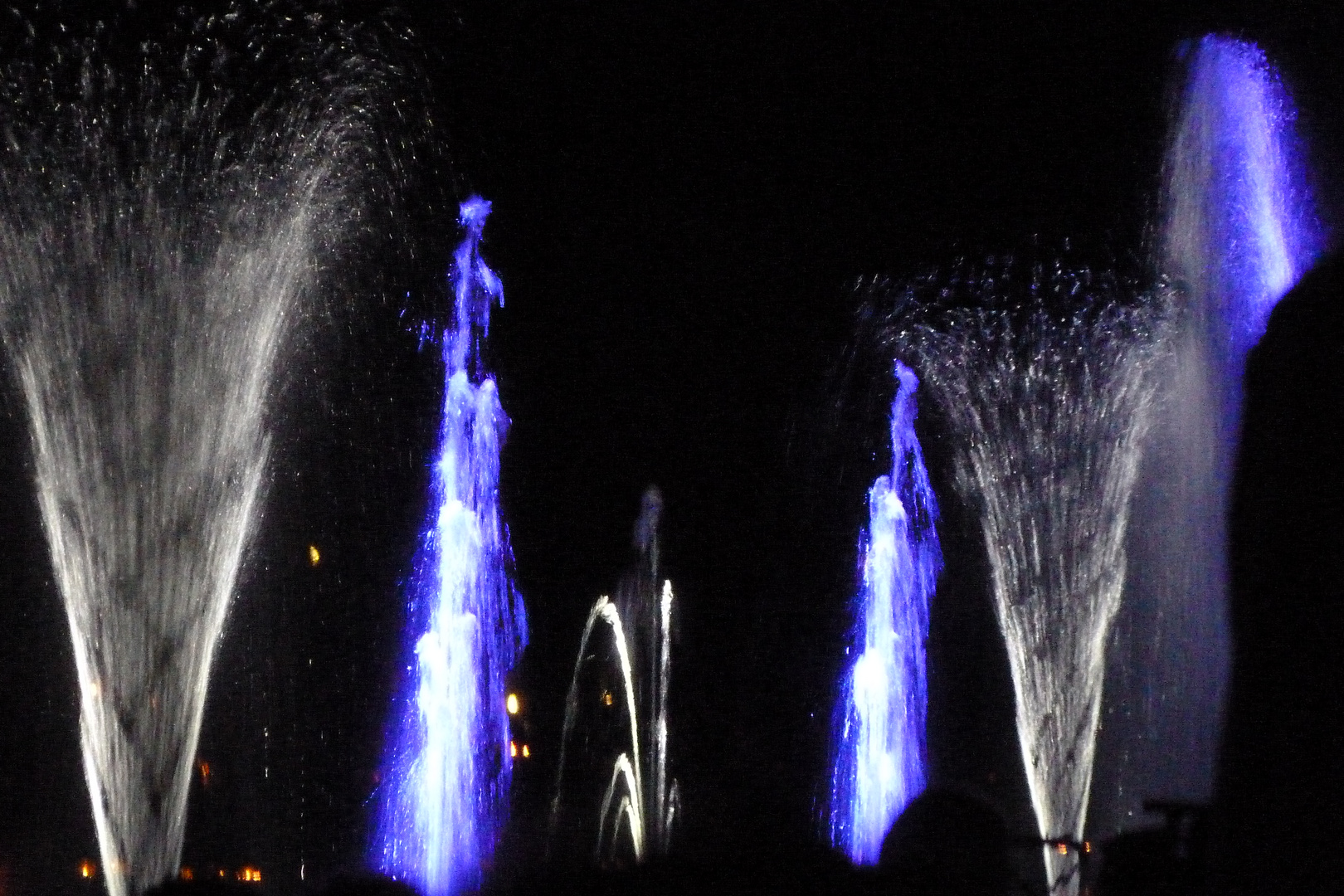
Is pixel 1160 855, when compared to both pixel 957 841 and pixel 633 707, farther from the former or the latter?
pixel 633 707

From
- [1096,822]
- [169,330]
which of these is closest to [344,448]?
[169,330]

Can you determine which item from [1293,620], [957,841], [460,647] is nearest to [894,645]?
[460,647]

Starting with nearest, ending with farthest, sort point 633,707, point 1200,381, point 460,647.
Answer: point 1200,381 → point 460,647 → point 633,707

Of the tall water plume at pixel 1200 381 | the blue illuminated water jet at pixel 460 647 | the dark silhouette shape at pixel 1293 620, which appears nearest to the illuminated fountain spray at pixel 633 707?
the blue illuminated water jet at pixel 460 647

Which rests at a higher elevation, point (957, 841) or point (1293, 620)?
point (1293, 620)

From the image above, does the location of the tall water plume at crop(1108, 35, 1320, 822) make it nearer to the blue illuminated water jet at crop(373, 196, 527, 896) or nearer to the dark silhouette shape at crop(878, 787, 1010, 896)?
the dark silhouette shape at crop(878, 787, 1010, 896)

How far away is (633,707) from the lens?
32750 mm

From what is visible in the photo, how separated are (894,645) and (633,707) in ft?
38.4

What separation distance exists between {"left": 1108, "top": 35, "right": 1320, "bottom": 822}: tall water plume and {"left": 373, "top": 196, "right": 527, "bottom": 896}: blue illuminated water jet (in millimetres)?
9751

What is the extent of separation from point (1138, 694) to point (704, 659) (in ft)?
77.0

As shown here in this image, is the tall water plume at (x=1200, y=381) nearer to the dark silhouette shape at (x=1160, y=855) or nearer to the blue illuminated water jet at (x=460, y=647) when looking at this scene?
the dark silhouette shape at (x=1160, y=855)

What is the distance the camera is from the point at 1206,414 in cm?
1319

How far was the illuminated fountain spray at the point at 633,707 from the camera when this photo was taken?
2723 cm

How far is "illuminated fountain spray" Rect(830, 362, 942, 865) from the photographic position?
2119 cm
